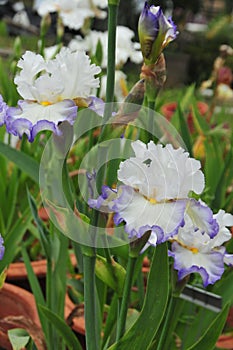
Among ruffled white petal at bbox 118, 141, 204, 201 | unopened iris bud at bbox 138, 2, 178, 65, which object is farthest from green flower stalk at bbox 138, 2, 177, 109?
ruffled white petal at bbox 118, 141, 204, 201

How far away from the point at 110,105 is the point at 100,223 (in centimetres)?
11

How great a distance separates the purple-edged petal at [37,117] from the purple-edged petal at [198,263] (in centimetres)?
16

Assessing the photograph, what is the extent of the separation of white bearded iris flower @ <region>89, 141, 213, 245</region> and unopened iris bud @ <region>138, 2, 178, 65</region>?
100mm

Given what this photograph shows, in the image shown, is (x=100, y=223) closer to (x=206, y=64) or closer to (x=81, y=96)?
(x=81, y=96)

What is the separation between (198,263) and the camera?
2.01ft

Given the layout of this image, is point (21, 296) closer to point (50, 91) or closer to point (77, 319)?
point (77, 319)

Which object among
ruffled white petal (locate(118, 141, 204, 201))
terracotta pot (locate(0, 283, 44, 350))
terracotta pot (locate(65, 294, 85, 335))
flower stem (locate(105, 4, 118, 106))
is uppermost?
flower stem (locate(105, 4, 118, 106))

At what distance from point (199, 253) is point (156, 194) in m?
0.11

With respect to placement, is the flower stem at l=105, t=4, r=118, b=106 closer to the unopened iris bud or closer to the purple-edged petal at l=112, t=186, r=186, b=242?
the unopened iris bud

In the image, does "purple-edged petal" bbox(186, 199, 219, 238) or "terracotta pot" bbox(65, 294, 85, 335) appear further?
"terracotta pot" bbox(65, 294, 85, 335)

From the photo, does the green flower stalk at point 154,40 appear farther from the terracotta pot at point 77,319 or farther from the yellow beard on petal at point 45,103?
the terracotta pot at point 77,319

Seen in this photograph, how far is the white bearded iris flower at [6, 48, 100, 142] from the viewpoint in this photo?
1.82ft

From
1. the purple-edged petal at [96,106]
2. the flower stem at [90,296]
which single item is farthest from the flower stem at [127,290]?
the purple-edged petal at [96,106]

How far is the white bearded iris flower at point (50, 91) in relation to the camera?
21.8 inches
